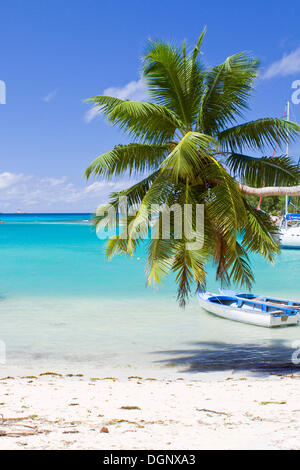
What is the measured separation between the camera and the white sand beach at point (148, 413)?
17.0ft

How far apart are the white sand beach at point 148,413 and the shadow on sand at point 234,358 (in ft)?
3.06

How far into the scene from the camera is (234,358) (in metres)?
10.9

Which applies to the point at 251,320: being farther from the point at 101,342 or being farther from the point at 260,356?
the point at 101,342

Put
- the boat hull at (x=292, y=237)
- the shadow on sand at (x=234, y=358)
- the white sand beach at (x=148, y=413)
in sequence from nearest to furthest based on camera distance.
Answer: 1. the white sand beach at (x=148, y=413)
2. the shadow on sand at (x=234, y=358)
3. the boat hull at (x=292, y=237)

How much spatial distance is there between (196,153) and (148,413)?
4.86 meters

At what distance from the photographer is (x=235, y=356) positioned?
11.1 m

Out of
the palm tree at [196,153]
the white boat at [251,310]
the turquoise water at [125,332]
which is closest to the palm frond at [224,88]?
the palm tree at [196,153]

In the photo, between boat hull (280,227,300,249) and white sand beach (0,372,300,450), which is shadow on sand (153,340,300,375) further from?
boat hull (280,227,300,249)

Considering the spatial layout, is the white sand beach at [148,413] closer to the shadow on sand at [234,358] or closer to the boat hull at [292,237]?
the shadow on sand at [234,358]

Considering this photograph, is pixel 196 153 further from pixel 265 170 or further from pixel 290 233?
pixel 290 233

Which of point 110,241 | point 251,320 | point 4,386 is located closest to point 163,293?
point 251,320

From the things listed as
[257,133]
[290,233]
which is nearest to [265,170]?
[257,133]
